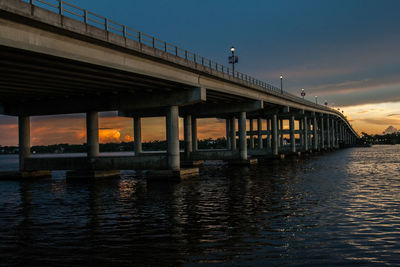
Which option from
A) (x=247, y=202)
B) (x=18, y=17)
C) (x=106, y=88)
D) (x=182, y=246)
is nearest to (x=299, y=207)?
(x=247, y=202)

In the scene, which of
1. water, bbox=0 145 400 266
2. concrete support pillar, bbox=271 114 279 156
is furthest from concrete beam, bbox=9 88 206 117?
concrete support pillar, bbox=271 114 279 156

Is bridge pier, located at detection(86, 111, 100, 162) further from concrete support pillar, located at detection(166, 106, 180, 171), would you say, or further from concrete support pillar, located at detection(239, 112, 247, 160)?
concrete support pillar, located at detection(239, 112, 247, 160)

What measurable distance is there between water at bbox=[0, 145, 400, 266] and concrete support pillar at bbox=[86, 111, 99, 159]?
18606 mm

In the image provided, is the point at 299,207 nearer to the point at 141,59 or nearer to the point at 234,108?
the point at 141,59

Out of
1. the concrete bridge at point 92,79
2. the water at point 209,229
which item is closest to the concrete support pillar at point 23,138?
the concrete bridge at point 92,79

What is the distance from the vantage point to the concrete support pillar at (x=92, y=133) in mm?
43125

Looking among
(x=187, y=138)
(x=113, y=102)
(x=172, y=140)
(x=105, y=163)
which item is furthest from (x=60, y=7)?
(x=187, y=138)

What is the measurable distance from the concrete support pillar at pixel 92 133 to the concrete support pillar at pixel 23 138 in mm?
7494

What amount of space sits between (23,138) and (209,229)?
3805 centimetres

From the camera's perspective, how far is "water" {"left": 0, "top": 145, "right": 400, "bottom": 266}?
34.9ft

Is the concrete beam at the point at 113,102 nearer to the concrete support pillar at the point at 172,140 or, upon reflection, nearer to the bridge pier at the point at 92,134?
the concrete support pillar at the point at 172,140

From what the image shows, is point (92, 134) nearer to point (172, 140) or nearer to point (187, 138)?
point (172, 140)

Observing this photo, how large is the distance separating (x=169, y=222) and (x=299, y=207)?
652 centimetres

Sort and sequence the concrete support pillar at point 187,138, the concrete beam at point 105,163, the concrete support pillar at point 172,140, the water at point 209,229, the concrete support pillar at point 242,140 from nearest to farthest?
the water at point 209,229 → the concrete support pillar at point 172,140 → the concrete beam at point 105,163 → the concrete support pillar at point 242,140 → the concrete support pillar at point 187,138
